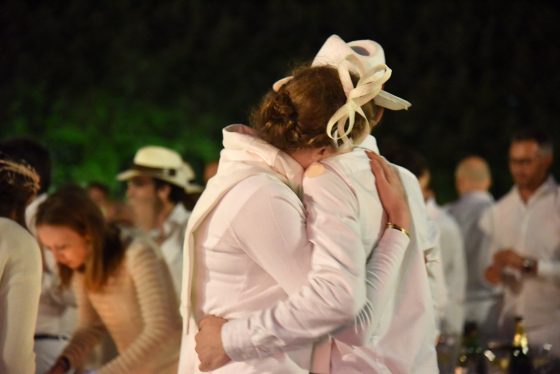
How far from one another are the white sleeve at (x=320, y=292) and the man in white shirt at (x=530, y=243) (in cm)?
396

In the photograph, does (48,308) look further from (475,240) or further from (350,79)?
(475,240)

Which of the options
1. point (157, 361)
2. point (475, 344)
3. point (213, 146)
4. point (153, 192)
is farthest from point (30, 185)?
point (213, 146)

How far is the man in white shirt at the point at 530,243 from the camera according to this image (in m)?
7.86

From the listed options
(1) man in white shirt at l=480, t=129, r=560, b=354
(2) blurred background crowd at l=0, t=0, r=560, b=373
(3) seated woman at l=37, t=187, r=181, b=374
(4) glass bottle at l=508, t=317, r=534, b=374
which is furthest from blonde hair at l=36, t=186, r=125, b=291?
(2) blurred background crowd at l=0, t=0, r=560, b=373

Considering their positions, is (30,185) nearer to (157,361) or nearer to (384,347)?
(157,361)

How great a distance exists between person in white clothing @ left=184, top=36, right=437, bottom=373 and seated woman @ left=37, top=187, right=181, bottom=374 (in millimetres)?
1855

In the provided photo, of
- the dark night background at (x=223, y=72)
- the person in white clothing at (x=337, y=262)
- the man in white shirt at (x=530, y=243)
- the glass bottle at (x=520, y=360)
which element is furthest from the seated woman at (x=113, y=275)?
the dark night background at (x=223, y=72)

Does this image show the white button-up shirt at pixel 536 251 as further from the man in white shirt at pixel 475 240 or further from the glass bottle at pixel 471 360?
the glass bottle at pixel 471 360

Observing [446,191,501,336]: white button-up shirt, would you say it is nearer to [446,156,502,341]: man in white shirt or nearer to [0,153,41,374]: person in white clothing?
[446,156,502,341]: man in white shirt

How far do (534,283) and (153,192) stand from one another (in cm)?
265

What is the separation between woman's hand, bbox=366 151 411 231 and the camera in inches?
156

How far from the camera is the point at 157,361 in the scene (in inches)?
224

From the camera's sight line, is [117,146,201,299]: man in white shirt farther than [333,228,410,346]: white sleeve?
Yes

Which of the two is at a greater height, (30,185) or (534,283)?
(30,185)
